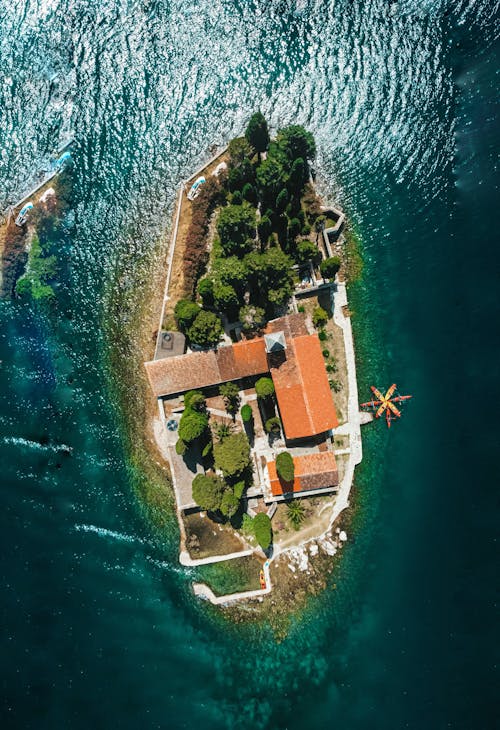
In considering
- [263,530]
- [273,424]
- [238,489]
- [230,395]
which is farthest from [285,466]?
[230,395]

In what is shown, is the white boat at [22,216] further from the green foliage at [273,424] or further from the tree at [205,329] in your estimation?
the green foliage at [273,424]

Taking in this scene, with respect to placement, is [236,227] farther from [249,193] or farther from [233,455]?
[233,455]

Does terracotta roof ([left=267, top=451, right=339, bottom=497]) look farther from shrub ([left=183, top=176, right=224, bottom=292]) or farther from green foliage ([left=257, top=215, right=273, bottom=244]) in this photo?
green foliage ([left=257, top=215, right=273, bottom=244])

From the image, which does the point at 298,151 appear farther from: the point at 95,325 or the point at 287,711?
the point at 287,711

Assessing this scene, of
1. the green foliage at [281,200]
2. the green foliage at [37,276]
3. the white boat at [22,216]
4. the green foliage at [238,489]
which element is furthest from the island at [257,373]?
the white boat at [22,216]

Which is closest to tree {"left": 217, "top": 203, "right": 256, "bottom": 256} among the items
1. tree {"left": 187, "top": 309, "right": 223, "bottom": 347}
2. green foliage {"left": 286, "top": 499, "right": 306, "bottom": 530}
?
tree {"left": 187, "top": 309, "right": 223, "bottom": 347}

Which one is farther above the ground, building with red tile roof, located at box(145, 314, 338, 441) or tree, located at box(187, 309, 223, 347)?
tree, located at box(187, 309, 223, 347)

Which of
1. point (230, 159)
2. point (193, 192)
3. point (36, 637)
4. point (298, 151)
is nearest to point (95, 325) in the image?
point (193, 192)
